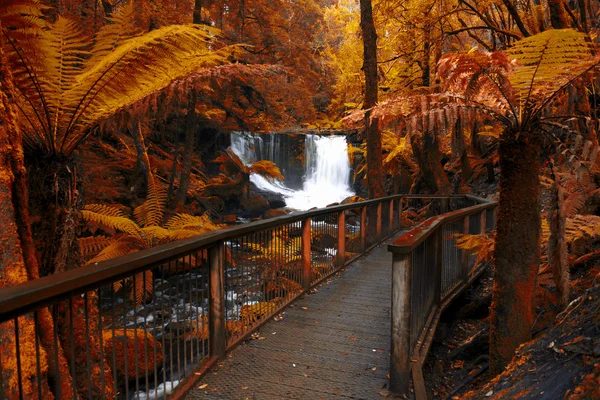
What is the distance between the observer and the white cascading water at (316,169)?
2242 centimetres

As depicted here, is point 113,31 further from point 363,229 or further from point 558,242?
point 363,229

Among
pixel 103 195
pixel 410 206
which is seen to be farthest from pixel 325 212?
pixel 410 206

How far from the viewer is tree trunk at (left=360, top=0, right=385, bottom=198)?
922 cm

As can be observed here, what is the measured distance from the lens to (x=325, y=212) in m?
5.61

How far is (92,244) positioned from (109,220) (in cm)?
48

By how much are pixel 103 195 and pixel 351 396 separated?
8.58 metres

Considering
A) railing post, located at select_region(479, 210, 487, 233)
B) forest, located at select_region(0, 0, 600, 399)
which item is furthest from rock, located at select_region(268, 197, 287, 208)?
railing post, located at select_region(479, 210, 487, 233)

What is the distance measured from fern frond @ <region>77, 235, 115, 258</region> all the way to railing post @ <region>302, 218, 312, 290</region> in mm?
3486

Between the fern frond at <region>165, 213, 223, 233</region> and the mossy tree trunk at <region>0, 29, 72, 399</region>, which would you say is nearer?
the mossy tree trunk at <region>0, 29, 72, 399</region>

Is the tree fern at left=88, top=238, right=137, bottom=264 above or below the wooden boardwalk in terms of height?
above

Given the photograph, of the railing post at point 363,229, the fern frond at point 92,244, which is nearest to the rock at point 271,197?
the railing post at point 363,229

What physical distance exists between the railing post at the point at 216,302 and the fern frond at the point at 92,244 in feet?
13.5

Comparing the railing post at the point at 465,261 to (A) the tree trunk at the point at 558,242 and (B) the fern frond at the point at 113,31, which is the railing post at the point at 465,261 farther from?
(B) the fern frond at the point at 113,31

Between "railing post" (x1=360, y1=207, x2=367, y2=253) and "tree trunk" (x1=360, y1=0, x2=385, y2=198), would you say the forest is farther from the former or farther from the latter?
"tree trunk" (x1=360, y1=0, x2=385, y2=198)
